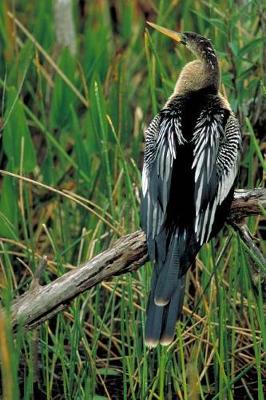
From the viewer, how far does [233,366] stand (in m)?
3.58

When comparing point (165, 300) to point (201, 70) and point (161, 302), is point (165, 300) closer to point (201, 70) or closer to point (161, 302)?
point (161, 302)

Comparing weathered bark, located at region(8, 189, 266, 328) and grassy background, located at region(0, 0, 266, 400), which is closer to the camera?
weathered bark, located at region(8, 189, 266, 328)

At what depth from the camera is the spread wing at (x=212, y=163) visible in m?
3.03

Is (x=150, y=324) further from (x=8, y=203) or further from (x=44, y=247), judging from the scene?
(x=44, y=247)

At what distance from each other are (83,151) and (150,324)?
136cm

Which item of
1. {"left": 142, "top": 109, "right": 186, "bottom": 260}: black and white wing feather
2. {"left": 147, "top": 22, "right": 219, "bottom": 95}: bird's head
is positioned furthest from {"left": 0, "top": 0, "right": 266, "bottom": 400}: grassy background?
{"left": 142, "top": 109, "right": 186, "bottom": 260}: black and white wing feather

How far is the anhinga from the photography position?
2.98m

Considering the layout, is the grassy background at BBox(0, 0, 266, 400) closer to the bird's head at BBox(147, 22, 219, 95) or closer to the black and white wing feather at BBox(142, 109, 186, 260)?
the bird's head at BBox(147, 22, 219, 95)

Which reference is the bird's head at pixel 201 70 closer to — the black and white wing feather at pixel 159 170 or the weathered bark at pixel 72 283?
the black and white wing feather at pixel 159 170

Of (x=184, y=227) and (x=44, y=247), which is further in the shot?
(x=44, y=247)

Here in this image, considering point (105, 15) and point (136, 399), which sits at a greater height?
point (105, 15)

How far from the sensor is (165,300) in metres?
2.97

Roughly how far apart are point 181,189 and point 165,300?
0.34 metres

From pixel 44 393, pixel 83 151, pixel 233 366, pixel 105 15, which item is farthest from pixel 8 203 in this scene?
pixel 105 15
